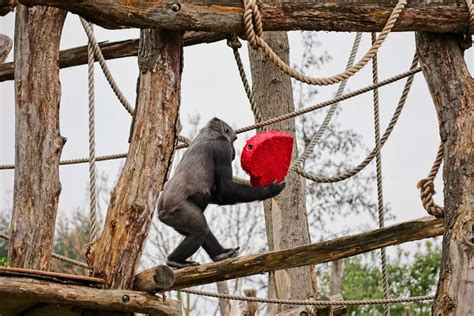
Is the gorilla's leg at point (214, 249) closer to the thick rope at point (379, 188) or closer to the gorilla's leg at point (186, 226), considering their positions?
the gorilla's leg at point (186, 226)

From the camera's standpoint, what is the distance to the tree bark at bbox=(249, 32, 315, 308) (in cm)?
682

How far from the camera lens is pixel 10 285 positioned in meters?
3.95

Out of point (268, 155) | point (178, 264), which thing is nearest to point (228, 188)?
point (178, 264)

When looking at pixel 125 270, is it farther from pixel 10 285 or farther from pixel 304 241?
pixel 304 241

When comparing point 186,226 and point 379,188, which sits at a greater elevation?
point 379,188

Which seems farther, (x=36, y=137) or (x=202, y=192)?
(x=202, y=192)

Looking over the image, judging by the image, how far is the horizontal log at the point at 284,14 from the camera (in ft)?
13.9

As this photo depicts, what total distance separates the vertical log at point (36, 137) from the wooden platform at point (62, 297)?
0.52m

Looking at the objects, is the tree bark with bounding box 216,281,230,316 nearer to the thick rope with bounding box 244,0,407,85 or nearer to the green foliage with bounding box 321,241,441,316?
the green foliage with bounding box 321,241,441,316

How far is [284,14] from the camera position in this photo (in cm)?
447

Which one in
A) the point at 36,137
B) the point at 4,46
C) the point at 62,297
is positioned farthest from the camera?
the point at 4,46

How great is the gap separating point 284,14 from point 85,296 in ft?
5.05

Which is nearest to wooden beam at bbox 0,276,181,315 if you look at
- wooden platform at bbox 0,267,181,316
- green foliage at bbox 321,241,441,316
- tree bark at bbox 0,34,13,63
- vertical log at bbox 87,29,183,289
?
wooden platform at bbox 0,267,181,316

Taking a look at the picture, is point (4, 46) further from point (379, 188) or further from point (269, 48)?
point (269, 48)
